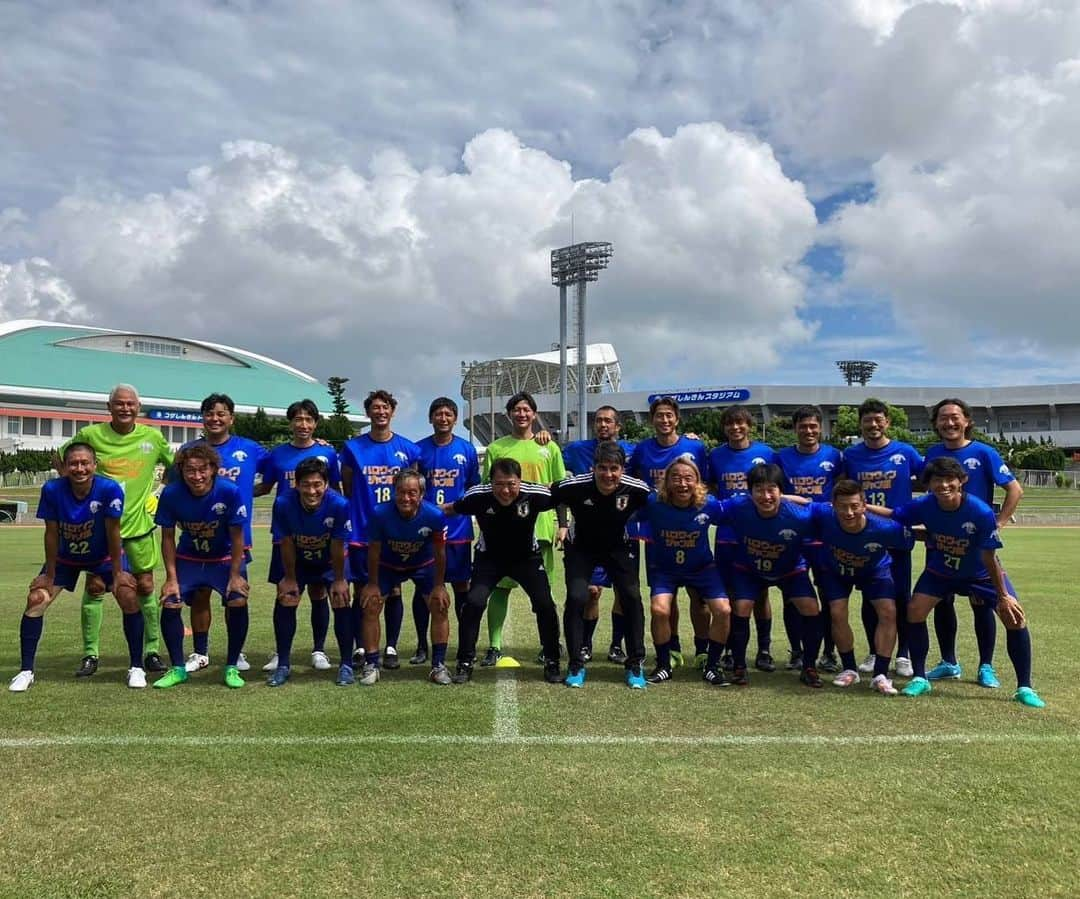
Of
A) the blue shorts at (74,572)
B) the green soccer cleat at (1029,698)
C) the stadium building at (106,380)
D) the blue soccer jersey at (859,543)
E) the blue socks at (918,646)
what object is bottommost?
the green soccer cleat at (1029,698)

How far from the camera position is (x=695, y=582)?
19.6 ft

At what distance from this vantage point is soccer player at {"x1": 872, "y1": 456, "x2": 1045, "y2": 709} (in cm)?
533

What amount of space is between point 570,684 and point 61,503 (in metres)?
3.78

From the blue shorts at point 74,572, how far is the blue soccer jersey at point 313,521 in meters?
1.20

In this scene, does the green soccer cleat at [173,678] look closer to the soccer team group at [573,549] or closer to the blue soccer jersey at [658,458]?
the soccer team group at [573,549]

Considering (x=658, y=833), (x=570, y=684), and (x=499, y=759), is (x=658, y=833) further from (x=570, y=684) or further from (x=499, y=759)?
(x=570, y=684)

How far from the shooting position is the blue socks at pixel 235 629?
577 centimetres

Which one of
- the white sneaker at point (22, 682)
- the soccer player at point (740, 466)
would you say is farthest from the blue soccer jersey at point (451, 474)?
the white sneaker at point (22, 682)

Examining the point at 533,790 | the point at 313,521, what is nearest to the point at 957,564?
the point at 533,790

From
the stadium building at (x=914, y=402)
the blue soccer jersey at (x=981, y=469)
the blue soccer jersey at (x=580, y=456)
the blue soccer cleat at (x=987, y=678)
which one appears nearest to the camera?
the blue soccer cleat at (x=987, y=678)

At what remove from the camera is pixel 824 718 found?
16.0 feet

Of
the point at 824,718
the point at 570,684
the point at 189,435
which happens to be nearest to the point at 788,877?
the point at 824,718

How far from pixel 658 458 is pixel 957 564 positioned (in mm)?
2295

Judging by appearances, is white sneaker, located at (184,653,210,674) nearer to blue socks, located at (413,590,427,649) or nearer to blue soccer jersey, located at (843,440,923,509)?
blue socks, located at (413,590,427,649)
